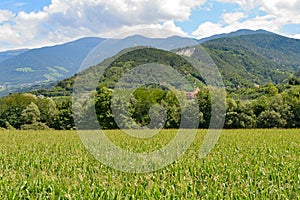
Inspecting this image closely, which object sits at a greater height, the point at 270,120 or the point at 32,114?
the point at 32,114

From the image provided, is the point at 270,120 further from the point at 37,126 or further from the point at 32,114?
the point at 32,114

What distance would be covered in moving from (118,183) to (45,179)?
5.83 feet

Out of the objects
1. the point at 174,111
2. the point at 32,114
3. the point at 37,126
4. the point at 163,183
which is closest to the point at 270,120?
the point at 174,111

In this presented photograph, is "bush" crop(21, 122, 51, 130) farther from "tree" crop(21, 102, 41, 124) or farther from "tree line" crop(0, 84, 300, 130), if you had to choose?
"tree" crop(21, 102, 41, 124)

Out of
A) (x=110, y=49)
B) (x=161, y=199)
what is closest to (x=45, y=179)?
(x=161, y=199)

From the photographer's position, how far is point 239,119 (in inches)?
1924

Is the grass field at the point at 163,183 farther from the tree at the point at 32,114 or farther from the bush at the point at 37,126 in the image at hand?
the tree at the point at 32,114

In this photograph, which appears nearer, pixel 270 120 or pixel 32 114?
pixel 270 120

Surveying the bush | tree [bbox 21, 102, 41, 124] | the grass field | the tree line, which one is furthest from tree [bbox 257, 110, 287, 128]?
the grass field

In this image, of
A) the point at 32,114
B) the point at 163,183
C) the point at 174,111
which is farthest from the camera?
the point at 32,114

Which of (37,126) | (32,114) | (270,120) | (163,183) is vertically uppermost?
(163,183)

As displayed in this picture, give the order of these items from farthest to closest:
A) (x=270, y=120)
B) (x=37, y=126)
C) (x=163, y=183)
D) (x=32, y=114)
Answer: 1. (x=32, y=114)
2. (x=37, y=126)
3. (x=270, y=120)
4. (x=163, y=183)

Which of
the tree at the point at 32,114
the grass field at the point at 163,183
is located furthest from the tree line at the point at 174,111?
the grass field at the point at 163,183

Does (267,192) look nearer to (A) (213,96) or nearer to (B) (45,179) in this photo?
(B) (45,179)
